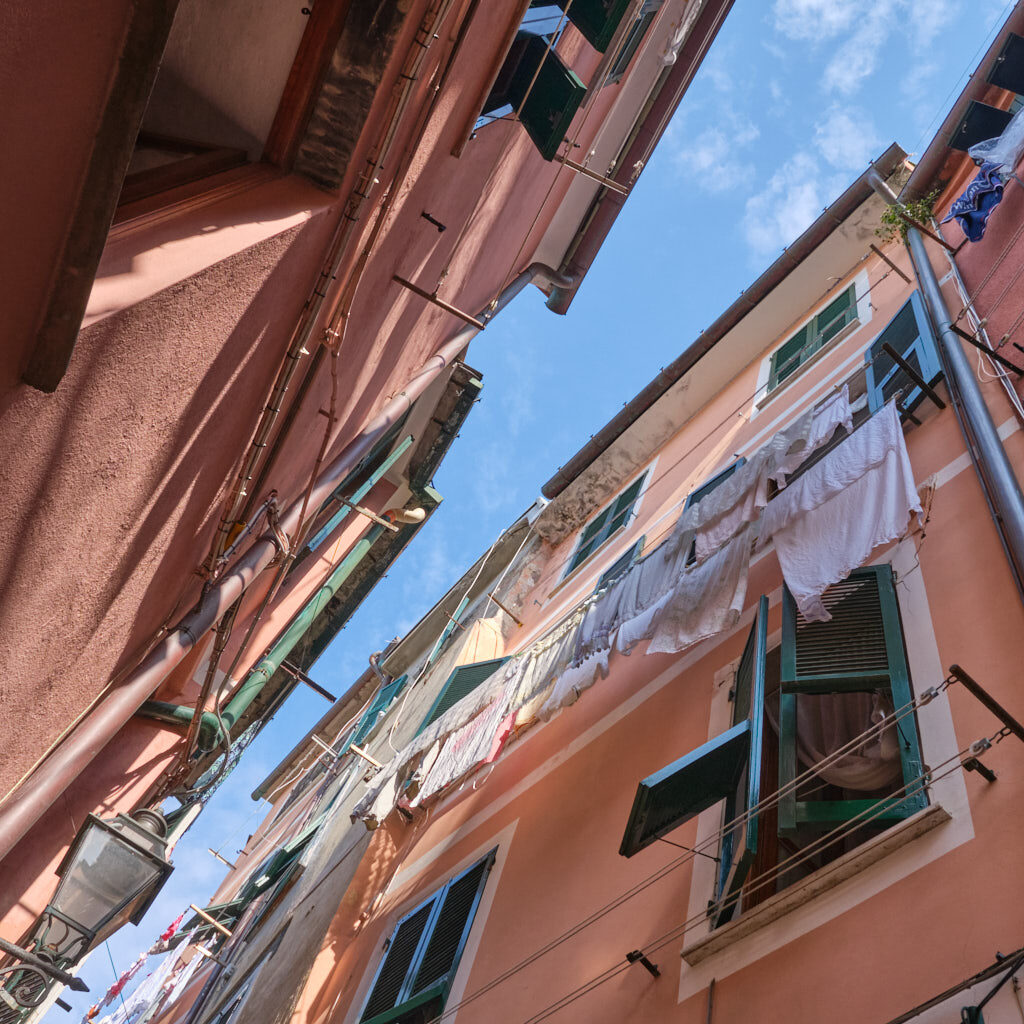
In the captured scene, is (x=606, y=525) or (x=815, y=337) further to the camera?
(x=606, y=525)

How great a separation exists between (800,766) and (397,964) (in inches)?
138

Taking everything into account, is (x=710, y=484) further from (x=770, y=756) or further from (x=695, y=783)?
(x=695, y=783)

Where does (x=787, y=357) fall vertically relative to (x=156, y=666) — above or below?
above

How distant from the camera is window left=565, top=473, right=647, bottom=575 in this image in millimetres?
12383

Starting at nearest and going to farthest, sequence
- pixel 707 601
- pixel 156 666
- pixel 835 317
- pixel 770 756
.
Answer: pixel 770 756, pixel 156 666, pixel 707 601, pixel 835 317

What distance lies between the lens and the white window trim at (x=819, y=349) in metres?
9.72

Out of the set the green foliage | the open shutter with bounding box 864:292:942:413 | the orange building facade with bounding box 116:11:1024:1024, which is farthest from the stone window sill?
the green foliage

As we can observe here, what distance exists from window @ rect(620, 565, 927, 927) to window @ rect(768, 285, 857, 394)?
592 centimetres

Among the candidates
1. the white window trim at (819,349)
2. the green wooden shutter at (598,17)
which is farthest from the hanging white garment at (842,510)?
the white window trim at (819,349)

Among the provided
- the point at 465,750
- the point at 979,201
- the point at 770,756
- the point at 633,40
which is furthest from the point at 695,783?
the point at 633,40

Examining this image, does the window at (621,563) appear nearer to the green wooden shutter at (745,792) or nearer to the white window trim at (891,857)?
the green wooden shutter at (745,792)

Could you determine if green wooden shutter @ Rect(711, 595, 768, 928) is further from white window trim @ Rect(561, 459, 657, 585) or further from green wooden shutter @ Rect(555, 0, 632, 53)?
white window trim @ Rect(561, 459, 657, 585)

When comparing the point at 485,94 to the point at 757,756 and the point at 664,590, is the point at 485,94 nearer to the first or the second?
the point at 664,590

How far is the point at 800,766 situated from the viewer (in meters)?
4.79
